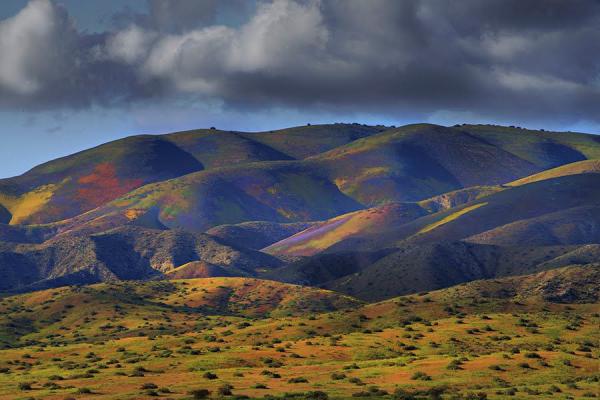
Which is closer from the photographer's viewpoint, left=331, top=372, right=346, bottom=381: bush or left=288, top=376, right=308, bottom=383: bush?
left=288, top=376, right=308, bottom=383: bush

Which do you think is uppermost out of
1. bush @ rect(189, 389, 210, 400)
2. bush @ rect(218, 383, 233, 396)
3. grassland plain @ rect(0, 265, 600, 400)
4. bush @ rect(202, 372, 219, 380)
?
bush @ rect(189, 389, 210, 400)

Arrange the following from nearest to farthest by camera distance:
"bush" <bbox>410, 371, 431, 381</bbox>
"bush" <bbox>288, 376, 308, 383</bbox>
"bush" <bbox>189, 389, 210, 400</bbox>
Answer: "bush" <bbox>189, 389, 210, 400</bbox> → "bush" <bbox>288, 376, 308, 383</bbox> → "bush" <bbox>410, 371, 431, 381</bbox>

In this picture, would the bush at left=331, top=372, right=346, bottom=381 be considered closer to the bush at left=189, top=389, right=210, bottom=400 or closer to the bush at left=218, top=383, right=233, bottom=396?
the bush at left=218, top=383, right=233, bottom=396

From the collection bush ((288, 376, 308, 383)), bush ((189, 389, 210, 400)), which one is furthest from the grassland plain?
bush ((189, 389, 210, 400))

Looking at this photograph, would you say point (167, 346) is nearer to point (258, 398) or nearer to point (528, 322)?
point (528, 322)

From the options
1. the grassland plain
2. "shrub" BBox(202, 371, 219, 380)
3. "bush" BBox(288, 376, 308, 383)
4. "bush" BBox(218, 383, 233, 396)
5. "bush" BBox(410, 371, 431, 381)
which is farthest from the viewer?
"shrub" BBox(202, 371, 219, 380)

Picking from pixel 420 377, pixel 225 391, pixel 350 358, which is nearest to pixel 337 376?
pixel 420 377

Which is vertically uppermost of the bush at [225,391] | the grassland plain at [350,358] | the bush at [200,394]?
the bush at [200,394]

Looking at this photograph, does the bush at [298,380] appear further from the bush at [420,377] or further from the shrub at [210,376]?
the bush at [420,377]

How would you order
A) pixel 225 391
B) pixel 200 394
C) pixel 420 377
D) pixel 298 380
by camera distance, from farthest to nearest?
pixel 420 377 < pixel 298 380 < pixel 225 391 < pixel 200 394

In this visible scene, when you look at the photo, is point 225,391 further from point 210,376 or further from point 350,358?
point 350,358

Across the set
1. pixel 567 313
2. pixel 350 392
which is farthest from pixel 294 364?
pixel 567 313

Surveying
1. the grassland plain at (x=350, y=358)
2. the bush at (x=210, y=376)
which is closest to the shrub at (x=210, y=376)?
the bush at (x=210, y=376)

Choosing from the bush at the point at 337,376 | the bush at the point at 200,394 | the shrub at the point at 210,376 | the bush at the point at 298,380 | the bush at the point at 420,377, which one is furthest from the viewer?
the bush at the point at 337,376
